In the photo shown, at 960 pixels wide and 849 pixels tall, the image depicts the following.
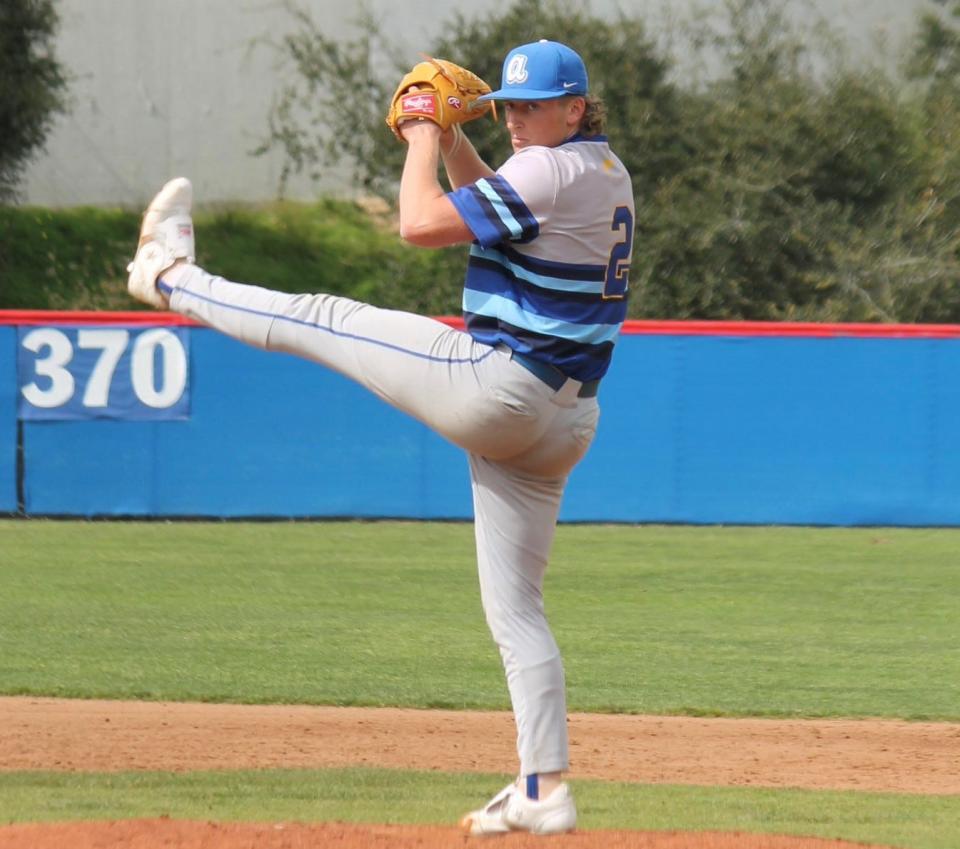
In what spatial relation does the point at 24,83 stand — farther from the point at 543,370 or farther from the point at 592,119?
the point at 543,370

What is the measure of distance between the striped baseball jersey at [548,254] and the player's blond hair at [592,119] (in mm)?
101

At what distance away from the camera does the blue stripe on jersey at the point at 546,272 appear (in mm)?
4043

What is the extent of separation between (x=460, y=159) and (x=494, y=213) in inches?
28.5

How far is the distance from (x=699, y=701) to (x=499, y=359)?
4.03 m

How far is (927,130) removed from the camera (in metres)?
21.4

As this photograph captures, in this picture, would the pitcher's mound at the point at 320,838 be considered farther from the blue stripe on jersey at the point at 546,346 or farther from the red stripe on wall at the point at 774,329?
the red stripe on wall at the point at 774,329

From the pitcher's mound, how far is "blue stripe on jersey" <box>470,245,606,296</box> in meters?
1.39

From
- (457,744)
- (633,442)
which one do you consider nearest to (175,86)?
(633,442)

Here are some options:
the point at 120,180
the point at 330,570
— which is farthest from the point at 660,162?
the point at 330,570

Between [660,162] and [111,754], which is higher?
[660,162]

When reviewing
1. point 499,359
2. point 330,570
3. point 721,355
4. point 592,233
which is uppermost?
point 592,233

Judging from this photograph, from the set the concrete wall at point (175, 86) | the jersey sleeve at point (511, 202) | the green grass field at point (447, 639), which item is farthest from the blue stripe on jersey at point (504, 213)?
the concrete wall at point (175, 86)

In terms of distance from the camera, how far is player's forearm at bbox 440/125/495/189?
4508 mm

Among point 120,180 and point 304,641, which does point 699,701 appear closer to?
point 304,641
